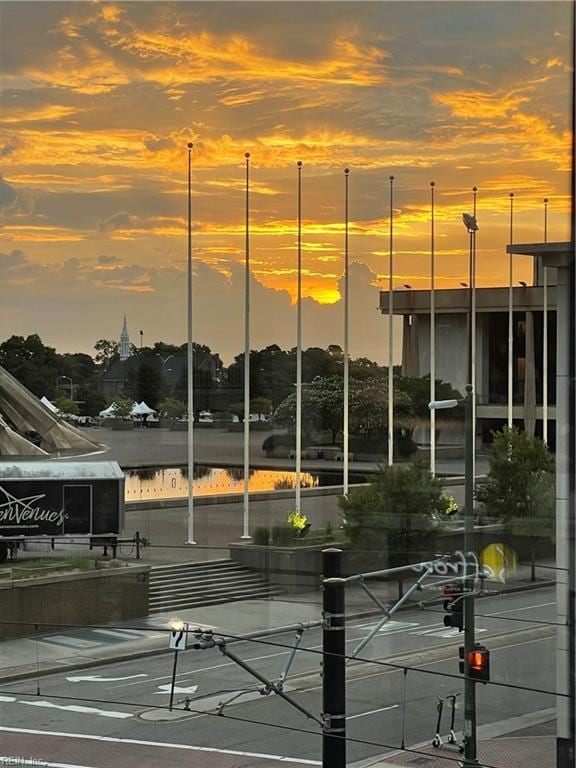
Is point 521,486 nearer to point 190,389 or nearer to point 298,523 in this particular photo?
point 298,523

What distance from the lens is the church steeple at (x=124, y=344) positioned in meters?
8.22

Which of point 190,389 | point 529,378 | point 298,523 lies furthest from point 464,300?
point 190,389

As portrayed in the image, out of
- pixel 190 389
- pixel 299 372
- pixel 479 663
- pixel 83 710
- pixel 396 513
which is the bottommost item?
pixel 83 710

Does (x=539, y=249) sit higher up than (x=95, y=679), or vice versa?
(x=539, y=249)

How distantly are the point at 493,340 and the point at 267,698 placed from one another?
8.19 ft

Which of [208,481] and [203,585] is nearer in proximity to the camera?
[203,585]

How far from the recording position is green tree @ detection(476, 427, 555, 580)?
5947 mm

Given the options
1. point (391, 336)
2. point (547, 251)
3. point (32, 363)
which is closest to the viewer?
point (547, 251)

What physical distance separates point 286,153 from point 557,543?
345 centimetres

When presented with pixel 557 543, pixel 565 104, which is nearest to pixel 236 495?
pixel 557 543

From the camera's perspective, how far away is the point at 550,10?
5.30 metres

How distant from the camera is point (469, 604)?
21.1ft

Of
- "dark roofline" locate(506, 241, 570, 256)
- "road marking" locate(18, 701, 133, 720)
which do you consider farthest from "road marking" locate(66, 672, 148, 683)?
"dark roofline" locate(506, 241, 570, 256)

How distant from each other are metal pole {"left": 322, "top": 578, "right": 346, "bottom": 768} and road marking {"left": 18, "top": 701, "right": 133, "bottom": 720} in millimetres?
2850
